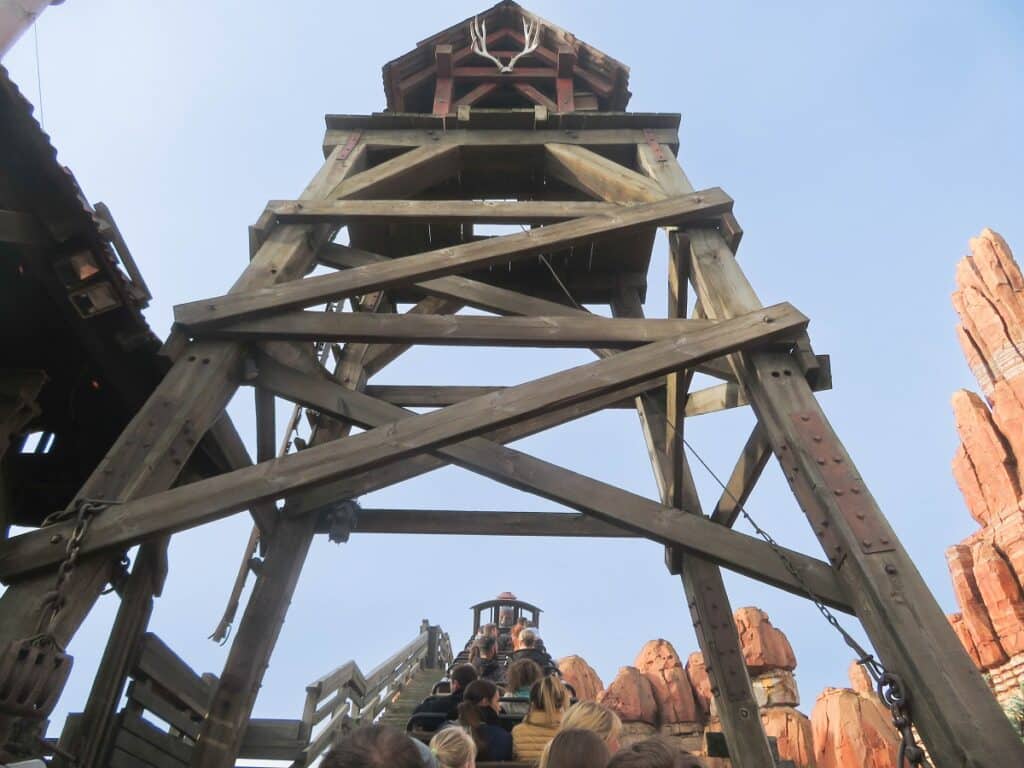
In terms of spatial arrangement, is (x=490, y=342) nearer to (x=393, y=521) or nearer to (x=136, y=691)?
(x=393, y=521)

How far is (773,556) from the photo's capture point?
341cm

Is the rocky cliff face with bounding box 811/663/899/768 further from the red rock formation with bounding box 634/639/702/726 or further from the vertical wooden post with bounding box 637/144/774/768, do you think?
the vertical wooden post with bounding box 637/144/774/768

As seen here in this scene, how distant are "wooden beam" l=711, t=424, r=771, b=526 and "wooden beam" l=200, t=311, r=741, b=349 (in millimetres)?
882

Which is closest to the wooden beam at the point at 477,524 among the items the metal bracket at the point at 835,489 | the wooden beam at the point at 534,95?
the metal bracket at the point at 835,489

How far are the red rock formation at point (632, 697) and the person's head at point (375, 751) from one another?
35.2 m

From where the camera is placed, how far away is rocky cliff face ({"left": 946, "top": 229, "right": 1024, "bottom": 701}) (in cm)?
3881

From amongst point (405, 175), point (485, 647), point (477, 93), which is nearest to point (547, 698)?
point (405, 175)

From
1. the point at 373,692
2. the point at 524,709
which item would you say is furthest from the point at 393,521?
the point at 373,692

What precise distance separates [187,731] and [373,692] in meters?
5.84

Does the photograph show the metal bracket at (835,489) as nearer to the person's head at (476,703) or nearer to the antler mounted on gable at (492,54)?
the person's head at (476,703)

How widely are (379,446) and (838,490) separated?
209 cm

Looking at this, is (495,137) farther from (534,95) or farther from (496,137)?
(534,95)

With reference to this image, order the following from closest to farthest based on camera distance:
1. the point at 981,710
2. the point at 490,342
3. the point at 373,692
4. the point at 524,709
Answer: the point at 981,710 → the point at 490,342 → the point at 524,709 → the point at 373,692

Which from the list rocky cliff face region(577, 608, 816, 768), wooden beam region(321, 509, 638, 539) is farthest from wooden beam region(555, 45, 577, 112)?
rocky cliff face region(577, 608, 816, 768)
